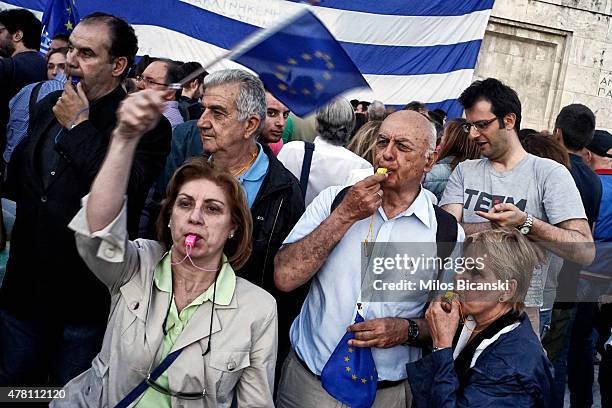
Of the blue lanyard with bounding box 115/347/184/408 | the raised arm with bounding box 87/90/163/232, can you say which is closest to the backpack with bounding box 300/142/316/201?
the blue lanyard with bounding box 115/347/184/408

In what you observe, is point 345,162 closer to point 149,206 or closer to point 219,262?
point 149,206

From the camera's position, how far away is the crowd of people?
9.31ft

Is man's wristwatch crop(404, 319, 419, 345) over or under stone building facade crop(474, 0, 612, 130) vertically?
under

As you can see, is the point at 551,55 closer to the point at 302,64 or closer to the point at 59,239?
the point at 302,64

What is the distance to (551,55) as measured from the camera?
1519 centimetres

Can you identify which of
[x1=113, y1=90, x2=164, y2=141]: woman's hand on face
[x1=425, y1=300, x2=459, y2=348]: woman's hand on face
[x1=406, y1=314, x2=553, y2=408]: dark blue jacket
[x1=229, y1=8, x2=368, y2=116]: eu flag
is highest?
[x1=229, y1=8, x2=368, y2=116]: eu flag

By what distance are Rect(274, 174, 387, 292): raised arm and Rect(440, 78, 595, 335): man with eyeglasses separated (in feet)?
2.49

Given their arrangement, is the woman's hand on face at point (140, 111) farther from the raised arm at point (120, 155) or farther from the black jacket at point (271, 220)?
the black jacket at point (271, 220)

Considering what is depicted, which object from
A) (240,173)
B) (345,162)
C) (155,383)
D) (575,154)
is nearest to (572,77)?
(575,154)

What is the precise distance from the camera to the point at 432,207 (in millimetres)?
3375

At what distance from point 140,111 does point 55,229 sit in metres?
0.99

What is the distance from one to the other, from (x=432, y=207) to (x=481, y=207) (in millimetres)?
694

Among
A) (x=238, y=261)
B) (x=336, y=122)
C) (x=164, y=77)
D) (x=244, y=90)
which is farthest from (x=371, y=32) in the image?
(x=238, y=261)

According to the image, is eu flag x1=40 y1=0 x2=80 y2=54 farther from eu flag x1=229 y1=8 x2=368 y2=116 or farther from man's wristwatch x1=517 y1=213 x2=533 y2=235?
man's wristwatch x1=517 y1=213 x2=533 y2=235
